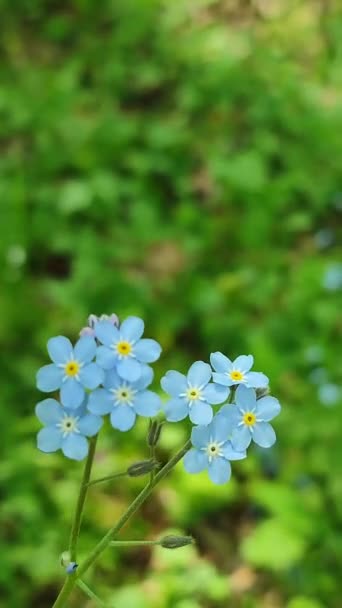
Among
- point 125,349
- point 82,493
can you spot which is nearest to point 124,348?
point 125,349

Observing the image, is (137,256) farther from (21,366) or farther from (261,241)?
(21,366)

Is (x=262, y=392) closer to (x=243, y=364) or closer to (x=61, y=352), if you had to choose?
(x=243, y=364)

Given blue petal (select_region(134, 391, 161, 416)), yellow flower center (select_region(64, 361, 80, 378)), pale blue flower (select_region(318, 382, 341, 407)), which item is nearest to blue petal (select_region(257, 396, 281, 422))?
blue petal (select_region(134, 391, 161, 416))

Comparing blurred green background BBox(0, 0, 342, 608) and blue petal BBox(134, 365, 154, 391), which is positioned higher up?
blurred green background BBox(0, 0, 342, 608)

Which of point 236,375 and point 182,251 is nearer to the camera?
point 236,375

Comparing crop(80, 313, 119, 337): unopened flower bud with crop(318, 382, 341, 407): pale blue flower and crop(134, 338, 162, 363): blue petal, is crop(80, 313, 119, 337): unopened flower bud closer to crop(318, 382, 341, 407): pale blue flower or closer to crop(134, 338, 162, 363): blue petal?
crop(134, 338, 162, 363): blue petal

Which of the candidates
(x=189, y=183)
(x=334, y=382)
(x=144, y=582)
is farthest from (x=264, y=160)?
(x=144, y=582)

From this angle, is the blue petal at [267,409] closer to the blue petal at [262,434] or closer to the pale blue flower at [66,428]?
the blue petal at [262,434]
